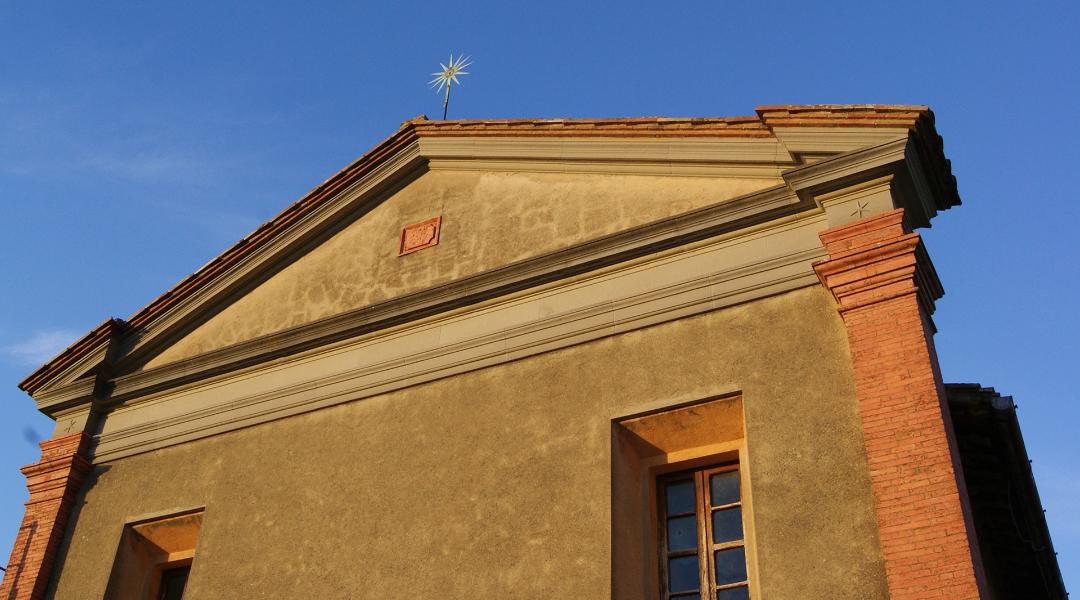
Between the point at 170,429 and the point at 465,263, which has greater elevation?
the point at 465,263

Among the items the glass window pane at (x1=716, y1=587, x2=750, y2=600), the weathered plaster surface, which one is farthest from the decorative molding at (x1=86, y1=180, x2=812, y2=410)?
the glass window pane at (x1=716, y1=587, x2=750, y2=600)

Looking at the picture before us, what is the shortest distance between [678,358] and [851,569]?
8.06 feet

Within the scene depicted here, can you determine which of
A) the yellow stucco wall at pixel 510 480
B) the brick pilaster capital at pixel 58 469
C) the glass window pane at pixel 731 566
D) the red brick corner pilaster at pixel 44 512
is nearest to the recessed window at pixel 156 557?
the yellow stucco wall at pixel 510 480

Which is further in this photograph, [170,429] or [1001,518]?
[170,429]

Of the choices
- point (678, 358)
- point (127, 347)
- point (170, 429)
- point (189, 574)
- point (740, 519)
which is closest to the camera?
point (740, 519)

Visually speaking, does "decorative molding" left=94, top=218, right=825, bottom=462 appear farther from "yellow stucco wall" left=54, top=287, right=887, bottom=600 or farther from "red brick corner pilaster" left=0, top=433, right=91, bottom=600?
"red brick corner pilaster" left=0, top=433, right=91, bottom=600

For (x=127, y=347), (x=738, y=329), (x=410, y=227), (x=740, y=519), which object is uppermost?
(x=410, y=227)

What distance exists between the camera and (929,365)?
8.04m

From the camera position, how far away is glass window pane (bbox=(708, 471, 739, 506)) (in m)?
8.99

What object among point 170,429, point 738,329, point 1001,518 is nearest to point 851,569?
point 738,329

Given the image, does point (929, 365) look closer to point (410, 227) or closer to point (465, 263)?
point (465, 263)

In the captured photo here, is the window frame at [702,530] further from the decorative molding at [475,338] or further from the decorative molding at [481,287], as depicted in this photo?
the decorative molding at [481,287]

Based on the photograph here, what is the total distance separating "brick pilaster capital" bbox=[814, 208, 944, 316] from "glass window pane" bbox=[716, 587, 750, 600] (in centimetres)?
233

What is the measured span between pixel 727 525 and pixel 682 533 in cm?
42
